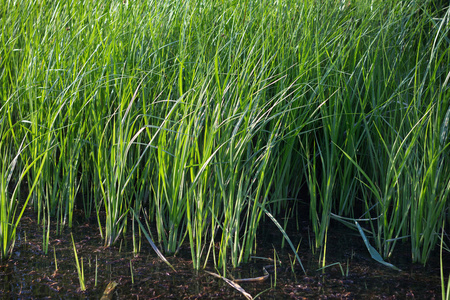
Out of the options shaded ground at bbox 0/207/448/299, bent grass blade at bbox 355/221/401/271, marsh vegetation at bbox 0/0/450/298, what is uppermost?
marsh vegetation at bbox 0/0/450/298

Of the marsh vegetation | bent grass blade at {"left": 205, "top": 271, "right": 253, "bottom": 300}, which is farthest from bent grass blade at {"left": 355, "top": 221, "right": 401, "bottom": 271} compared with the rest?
bent grass blade at {"left": 205, "top": 271, "right": 253, "bottom": 300}

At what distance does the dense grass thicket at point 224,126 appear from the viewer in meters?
1.74

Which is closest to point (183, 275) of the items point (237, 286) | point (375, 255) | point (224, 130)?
point (237, 286)

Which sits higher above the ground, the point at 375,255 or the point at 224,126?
the point at 224,126

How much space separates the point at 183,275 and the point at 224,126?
0.60m

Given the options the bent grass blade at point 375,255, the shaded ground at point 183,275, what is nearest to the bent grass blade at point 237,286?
the shaded ground at point 183,275

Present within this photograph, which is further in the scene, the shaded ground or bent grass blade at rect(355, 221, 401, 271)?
bent grass blade at rect(355, 221, 401, 271)

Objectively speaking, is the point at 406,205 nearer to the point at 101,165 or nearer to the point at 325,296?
the point at 325,296

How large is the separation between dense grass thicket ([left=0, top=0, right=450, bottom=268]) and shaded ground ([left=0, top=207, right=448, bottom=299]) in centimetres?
7

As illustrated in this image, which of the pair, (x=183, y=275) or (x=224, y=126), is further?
(x=224, y=126)

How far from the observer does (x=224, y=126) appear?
1.87m

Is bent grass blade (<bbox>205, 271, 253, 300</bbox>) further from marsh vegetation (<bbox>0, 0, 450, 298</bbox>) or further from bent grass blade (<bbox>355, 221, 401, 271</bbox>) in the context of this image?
bent grass blade (<bbox>355, 221, 401, 271</bbox>)

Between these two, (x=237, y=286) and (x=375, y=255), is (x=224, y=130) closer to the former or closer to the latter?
(x=237, y=286)

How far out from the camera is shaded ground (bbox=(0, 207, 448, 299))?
1540 millimetres
